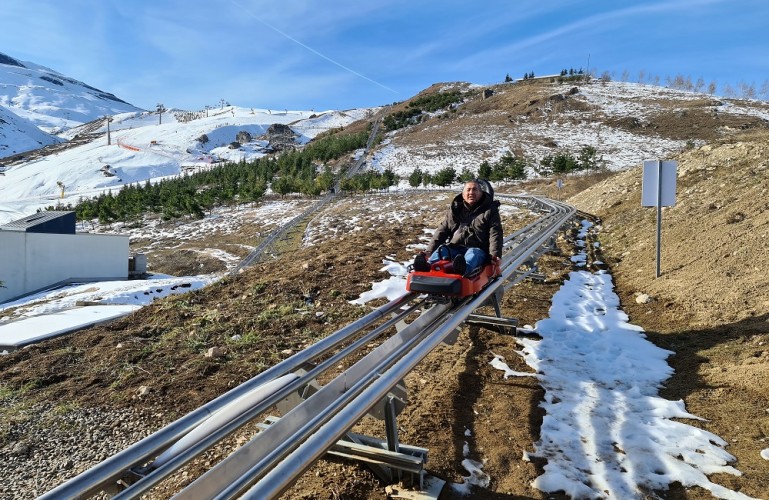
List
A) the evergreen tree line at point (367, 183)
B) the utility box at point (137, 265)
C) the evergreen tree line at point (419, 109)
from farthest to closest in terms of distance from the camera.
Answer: the evergreen tree line at point (419, 109) → the evergreen tree line at point (367, 183) → the utility box at point (137, 265)

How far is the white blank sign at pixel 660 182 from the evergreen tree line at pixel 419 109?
8663cm

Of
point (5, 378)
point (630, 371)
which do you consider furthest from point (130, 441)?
point (630, 371)

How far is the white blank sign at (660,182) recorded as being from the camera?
924 cm

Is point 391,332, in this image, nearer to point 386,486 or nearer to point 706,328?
point 386,486

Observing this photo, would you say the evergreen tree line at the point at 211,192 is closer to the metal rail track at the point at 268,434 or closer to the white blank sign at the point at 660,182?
the white blank sign at the point at 660,182

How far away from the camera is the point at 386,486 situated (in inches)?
126

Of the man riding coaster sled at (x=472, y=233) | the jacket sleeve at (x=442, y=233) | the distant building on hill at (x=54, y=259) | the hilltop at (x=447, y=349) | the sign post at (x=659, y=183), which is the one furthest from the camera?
the distant building on hill at (x=54, y=259)

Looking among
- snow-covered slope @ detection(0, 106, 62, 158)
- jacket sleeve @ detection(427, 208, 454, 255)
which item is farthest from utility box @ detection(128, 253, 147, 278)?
snow-covered slope @ detection(0, 106, 62, 158)

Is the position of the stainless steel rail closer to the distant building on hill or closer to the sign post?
the sign post

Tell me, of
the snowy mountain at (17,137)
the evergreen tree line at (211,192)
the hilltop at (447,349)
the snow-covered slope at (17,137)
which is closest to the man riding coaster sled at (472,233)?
the hilltop at (447,349)

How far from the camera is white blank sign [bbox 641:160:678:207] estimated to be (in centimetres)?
924

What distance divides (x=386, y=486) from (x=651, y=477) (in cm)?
188

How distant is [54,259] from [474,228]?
83.8 feet

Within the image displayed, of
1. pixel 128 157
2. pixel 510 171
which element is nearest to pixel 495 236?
pixel 510 171
